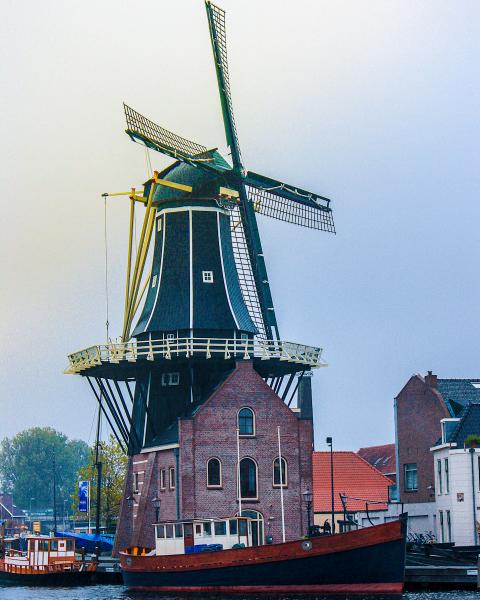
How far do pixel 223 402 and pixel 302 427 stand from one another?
474 centimetres

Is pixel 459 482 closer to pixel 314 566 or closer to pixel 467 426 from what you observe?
pixel 467 426

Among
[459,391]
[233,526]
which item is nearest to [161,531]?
[233,526]

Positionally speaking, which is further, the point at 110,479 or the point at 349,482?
the point at 110,479

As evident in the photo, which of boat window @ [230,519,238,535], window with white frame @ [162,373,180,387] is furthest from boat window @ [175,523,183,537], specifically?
window with white frame @ [162,373,180,387]

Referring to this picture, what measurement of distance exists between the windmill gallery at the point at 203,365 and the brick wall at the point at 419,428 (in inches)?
296

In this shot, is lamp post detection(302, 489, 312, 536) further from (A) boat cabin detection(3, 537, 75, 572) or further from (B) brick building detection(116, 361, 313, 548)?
(A) boat cabin detection(3, 537, 75, 572)

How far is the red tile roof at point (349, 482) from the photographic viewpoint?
81.1m

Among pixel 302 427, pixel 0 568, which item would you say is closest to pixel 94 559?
pixel 0 568

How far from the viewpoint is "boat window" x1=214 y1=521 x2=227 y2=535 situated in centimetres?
5459

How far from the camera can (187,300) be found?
6606 centimetres

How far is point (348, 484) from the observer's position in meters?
82.6

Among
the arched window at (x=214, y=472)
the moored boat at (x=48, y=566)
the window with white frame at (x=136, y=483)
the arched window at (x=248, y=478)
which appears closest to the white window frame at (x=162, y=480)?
the arched window at (x=214, y=472)

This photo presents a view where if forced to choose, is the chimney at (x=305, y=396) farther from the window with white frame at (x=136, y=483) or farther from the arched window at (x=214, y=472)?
the arched window at (x=214, y=472)

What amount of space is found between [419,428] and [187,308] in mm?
16587
